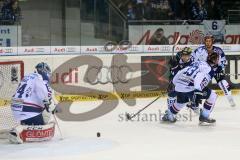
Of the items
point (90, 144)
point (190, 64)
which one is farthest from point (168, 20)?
point (90, 144)

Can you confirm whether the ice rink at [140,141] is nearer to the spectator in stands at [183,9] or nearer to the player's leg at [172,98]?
the player's leg at [172,98]

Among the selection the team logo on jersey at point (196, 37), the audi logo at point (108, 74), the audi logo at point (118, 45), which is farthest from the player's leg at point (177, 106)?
the team logo on jersey at point (196, 37)

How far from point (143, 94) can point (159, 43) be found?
1.56 metres

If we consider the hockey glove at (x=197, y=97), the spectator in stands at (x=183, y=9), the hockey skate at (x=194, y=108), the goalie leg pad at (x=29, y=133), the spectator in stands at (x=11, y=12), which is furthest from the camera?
the spectator in stands at (x=183, y=9)

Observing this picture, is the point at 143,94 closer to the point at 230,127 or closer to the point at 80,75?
the point at 80,75

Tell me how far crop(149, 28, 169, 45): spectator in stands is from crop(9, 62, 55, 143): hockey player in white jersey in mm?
5601

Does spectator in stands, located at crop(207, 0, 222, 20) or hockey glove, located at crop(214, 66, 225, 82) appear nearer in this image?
hockey glove, located at crop(214, 66, 225, 82)

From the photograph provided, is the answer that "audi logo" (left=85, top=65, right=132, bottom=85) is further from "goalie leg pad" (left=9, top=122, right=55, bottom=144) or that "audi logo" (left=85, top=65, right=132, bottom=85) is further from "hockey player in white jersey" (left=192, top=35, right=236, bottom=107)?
"goalie leg pad" (left=9, top=122, right=55, bottom=144)

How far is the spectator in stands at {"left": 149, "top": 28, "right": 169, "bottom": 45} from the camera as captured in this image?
507 inches

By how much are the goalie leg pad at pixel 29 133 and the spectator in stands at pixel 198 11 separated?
7.83 m

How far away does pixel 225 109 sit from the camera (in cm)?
1047

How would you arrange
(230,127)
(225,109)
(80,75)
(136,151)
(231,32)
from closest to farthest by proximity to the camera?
(136,151) → (230,127) → (225,109) → (80,75) → (231,32)

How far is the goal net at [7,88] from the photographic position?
318 inches

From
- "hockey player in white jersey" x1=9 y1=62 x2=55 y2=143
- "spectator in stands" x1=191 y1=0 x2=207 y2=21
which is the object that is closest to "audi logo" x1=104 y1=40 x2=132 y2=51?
"spectator in stands" x1=191 y1=0 x2=207 y2=21
